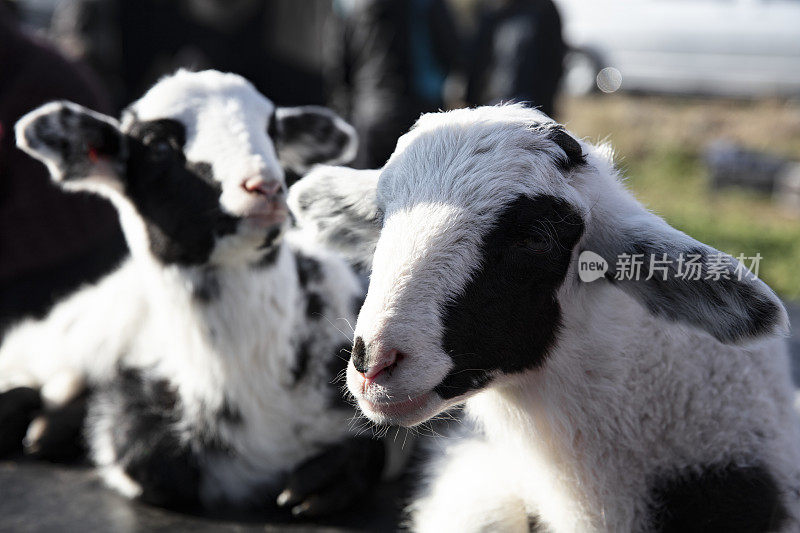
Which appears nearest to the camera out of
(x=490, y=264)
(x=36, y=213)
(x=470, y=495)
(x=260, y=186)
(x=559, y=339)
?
(x=490, y=264)

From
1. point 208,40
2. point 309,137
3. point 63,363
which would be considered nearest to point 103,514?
point 63,363

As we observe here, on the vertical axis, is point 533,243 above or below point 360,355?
above

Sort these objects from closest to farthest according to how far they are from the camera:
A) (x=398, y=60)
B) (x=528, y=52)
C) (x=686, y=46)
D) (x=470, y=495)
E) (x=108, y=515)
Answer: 1. (x=470, y=495)
2. (x=108, y=515)
3. (x=528, y=52)
4. (x=398, y=60)
5. (x=686, y=46)

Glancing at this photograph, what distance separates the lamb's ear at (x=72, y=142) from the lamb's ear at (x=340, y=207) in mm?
943

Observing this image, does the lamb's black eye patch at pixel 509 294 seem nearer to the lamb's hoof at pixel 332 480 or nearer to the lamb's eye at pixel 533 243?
the lamb's eye at pixel 533 243

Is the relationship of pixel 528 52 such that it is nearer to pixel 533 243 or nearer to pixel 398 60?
pixel 398 60

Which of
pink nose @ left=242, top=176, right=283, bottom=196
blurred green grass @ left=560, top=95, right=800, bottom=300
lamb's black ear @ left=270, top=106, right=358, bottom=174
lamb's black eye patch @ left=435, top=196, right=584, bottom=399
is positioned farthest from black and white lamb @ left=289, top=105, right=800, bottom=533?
blurred green grass @ left=560, top=95, right=800, bottom=300

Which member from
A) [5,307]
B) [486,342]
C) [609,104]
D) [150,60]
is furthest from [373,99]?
[609,104]

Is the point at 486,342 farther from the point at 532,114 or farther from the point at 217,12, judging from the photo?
the point at 217,12

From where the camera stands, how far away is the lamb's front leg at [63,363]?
339cm

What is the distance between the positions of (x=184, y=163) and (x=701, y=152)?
9.70 m

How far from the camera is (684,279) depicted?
2104 millimetres

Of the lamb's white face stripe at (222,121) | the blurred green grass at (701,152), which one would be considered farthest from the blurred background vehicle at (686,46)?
the lamb's white face stripe at (222,121)

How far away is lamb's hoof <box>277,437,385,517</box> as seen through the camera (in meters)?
2.94
